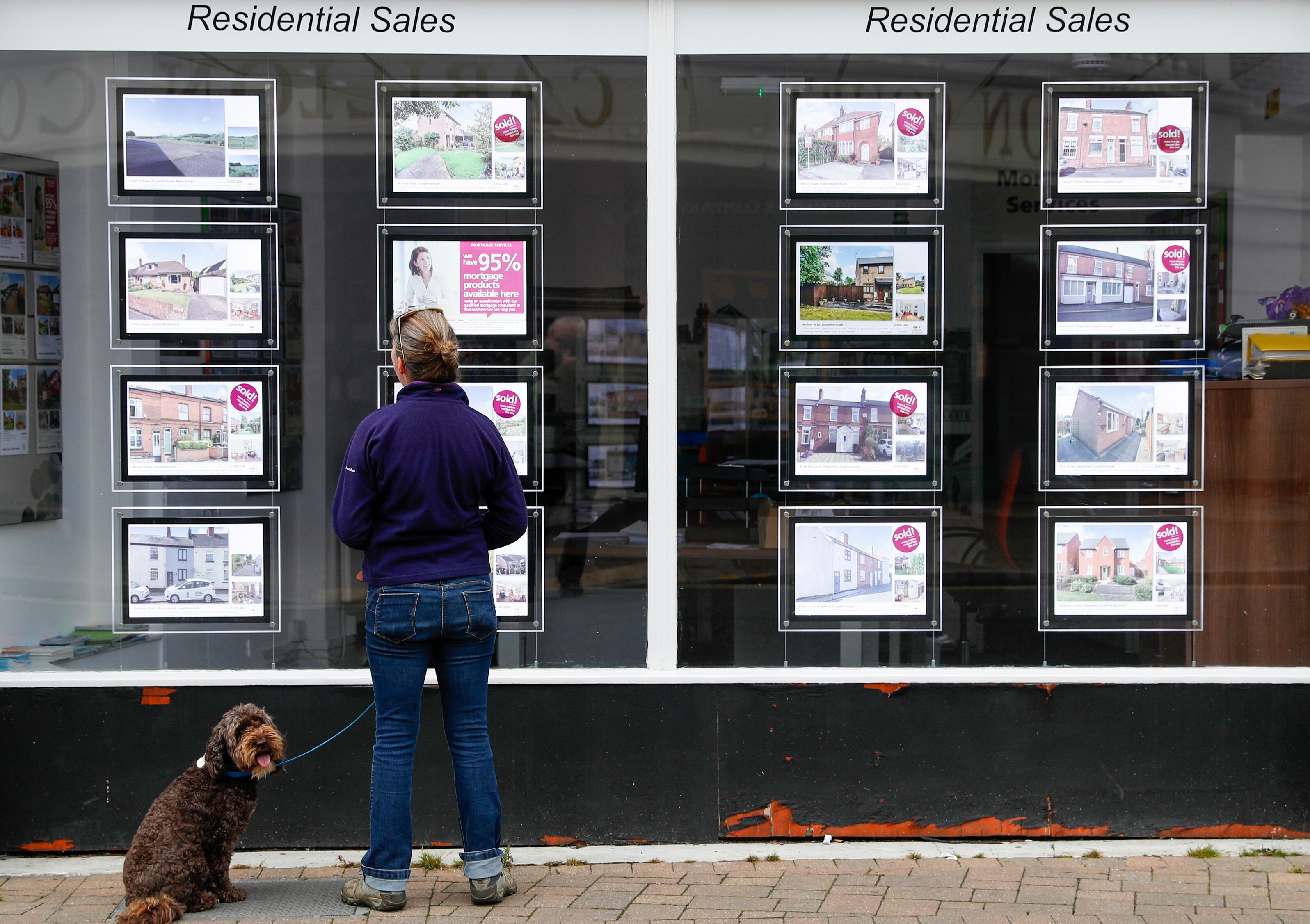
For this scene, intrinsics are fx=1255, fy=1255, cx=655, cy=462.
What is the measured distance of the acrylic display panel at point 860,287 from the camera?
15.8ft

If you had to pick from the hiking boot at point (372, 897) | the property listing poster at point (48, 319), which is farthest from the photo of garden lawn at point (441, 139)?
the hiking boot at point (372, 897)

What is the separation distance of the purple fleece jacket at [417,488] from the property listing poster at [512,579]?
83 cm

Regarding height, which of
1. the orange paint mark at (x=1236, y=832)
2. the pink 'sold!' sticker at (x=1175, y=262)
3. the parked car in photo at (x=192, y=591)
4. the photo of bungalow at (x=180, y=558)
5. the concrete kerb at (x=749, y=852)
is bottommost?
the concrete kerb at (x=749, y=852)

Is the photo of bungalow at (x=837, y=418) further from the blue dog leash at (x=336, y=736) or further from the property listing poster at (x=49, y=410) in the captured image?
the property listing poster at (x=49, y=410)

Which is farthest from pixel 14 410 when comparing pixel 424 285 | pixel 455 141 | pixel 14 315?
pixel 455 141

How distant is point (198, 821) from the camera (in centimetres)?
396

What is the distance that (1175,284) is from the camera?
15.8ft

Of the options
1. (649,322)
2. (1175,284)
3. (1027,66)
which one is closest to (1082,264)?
(1175,284)

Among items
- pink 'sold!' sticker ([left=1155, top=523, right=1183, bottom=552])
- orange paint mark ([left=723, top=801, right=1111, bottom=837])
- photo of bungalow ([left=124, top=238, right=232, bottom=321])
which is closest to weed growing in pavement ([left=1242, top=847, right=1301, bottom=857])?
orange paint mark ([left=723, top=801, right=1111, bottom=837])

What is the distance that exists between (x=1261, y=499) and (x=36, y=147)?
16.1ft

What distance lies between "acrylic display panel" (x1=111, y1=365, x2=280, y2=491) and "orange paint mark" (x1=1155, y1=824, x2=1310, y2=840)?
12.2 feet

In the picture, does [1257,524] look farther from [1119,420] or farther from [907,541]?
[907,541]

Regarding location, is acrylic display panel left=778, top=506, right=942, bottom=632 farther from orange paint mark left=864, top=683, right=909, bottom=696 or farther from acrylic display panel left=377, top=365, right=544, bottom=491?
acrylic display panel left=377, top=365, right=544, bottom=491

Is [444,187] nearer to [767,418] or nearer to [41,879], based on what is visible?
[767,418]
